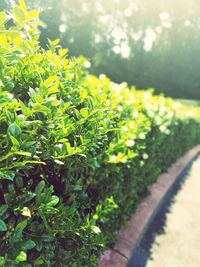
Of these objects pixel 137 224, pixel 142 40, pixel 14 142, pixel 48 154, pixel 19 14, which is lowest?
pixel 137 224

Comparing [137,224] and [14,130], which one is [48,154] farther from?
[137,224]

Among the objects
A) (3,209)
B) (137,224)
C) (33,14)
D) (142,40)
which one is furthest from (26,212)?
(142,40)

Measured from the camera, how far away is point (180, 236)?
5.02m

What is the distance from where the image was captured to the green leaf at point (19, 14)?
6.46ft

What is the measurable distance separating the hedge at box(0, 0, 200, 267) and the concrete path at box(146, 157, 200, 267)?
1094 mm

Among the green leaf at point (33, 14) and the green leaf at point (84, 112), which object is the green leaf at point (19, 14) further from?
the green leaf at point (84, 112)

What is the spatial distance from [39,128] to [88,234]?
3.04ft

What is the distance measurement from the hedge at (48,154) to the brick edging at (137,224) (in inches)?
9.3

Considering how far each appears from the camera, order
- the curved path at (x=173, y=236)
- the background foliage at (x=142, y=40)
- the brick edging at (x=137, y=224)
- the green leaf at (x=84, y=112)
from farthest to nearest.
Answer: the background foliage at (x=142, y=40), the curved path at (x=173, y=236), the brick edging at (x=137, y=224), the green leaf at (x=84, y=112)

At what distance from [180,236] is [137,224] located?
3.05ft

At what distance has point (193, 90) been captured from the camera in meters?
37.5

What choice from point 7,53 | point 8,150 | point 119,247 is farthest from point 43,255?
point 119,247

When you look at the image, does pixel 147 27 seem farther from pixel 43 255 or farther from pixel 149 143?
pixel 43 255

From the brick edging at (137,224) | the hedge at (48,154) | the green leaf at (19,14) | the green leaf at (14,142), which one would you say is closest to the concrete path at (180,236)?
the brick edging at (137,224)
